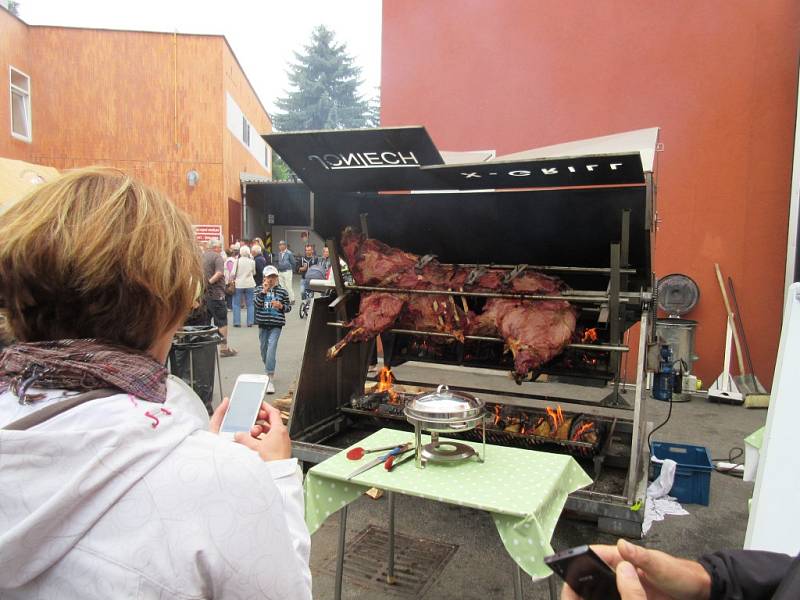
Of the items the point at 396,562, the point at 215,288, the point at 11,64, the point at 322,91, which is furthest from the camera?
the point at 322,91

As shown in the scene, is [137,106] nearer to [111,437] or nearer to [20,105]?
[20,105]

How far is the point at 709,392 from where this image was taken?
298 inches

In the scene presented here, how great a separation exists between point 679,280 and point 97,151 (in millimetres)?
16292

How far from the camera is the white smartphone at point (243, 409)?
1.57 metres

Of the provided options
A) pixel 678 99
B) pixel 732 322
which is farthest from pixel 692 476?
pixel 678 99

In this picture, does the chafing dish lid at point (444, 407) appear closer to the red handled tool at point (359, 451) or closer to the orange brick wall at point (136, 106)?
the red handled tool at point (359, 451)

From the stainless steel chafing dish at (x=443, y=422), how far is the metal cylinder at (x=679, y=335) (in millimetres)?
5814

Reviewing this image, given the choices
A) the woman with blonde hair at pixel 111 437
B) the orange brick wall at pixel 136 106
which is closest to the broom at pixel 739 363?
the woman with blonde hair at pixel 111 437

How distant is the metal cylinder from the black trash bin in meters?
5.89

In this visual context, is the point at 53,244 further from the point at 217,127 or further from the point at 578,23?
the point at 217,127

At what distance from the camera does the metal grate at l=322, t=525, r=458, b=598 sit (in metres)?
3.28

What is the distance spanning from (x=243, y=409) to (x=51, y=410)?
0.70 meters

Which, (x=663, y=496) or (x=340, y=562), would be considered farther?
(x=663, y=496)

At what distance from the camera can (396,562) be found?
3529 millimetres
